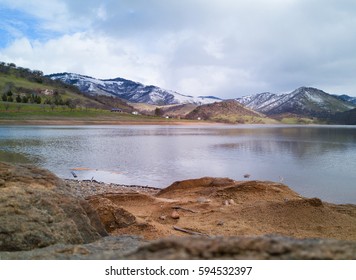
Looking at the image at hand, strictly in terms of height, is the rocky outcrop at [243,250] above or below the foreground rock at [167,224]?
above

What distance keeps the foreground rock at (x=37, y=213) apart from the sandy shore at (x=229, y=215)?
1.07 m

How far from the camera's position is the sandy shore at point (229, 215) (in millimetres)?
9578

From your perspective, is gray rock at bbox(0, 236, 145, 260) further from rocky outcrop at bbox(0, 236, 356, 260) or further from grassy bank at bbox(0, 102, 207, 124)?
grassy bank at bbox(0, 102, 207, 124)

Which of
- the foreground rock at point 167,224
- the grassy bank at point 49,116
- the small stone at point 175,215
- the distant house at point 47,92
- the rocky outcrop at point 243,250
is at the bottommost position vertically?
the small stone at point 175,215

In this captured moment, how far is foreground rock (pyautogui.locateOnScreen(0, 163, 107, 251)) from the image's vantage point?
17.3 ft

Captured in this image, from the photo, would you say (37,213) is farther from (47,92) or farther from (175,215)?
(47,92)

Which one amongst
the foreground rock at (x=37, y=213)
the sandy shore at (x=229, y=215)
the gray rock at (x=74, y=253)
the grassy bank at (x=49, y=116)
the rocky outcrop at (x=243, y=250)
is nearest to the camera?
the rocky outcrop at (x=243, y=250)

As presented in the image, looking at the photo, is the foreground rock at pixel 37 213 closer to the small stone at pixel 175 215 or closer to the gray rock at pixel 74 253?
the gray rock at pixel 74 253

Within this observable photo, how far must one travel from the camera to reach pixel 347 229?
10.2 meters

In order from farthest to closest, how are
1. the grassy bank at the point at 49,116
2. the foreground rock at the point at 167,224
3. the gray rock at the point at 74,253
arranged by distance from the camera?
1. the grassy bank at the point at 49,116
2. the gray rock at the point at 74,253
3. the foreground rock at the point at 167,224

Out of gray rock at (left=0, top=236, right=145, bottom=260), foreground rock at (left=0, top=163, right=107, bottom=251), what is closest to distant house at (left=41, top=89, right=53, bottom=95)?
foreground rock at (left=0, top=163, right=107, bottom=251)

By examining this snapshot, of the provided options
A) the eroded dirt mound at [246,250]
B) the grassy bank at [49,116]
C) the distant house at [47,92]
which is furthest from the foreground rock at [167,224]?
the distant house at [47,92]

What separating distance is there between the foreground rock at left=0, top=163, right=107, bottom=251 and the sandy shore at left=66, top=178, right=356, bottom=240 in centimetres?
107

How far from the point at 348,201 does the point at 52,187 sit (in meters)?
16.4
